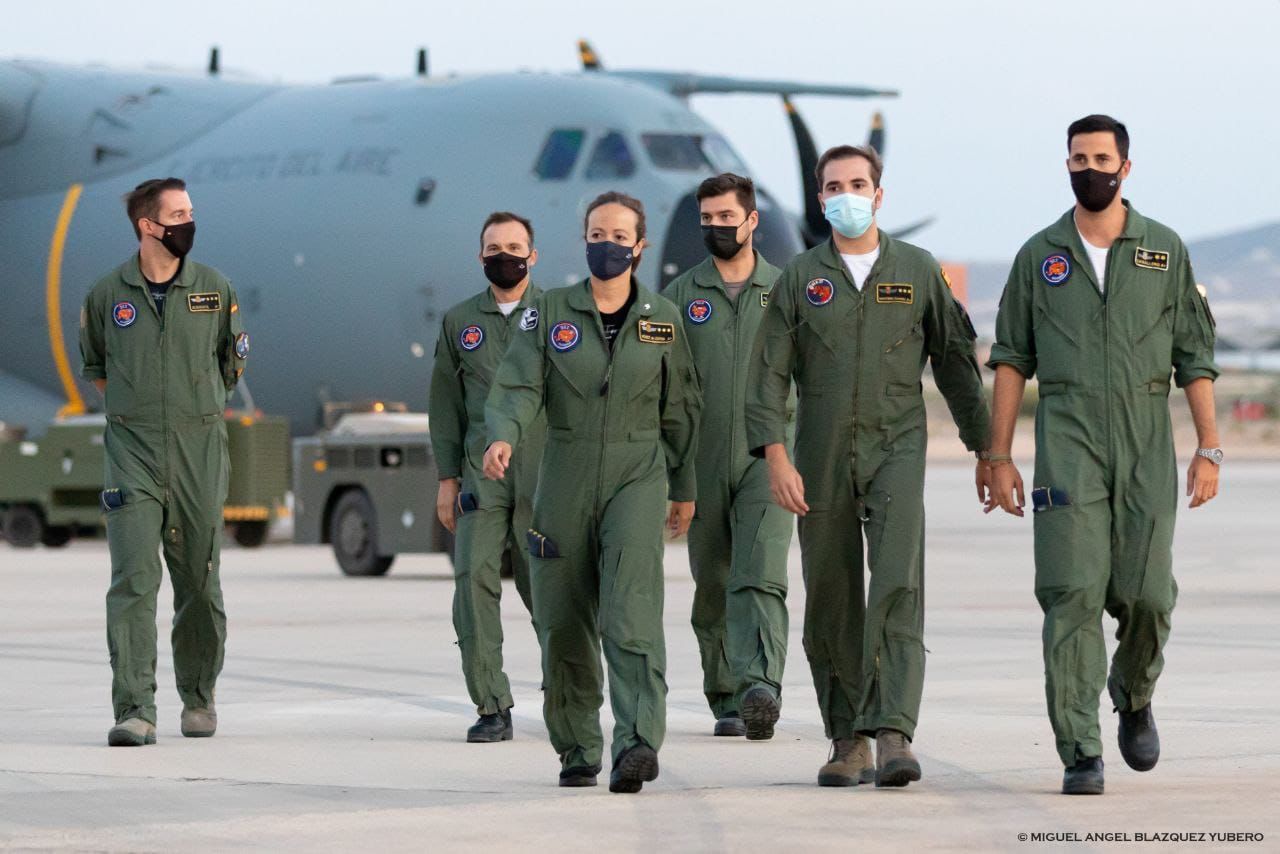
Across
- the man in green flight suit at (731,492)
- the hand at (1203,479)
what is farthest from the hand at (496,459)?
the hand at (1203,479)

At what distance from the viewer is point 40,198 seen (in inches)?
1042

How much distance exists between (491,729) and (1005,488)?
7.77 feet

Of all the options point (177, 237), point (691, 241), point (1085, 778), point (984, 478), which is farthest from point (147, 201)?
point (691, 241)

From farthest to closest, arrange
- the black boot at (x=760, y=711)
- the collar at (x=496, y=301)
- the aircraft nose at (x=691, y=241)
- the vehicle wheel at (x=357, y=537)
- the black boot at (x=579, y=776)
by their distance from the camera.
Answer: the aircraft nose at (x=691, y=241) → the vehicle wheel at (x=357, y=537) → the collar at (x=496, y=301) → the black boot at (x=760, y=711) → the black boot at (x=579, y=776)

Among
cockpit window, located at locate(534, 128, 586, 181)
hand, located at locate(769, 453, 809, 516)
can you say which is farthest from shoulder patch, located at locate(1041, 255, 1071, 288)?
cockpit window, located at locate(534, 128, 586, 181)

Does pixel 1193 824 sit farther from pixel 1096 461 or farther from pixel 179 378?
pixel 179 378

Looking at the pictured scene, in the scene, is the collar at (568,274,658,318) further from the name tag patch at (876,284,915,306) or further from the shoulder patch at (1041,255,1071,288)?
the shoulder patch at (1041,255,1071,288)

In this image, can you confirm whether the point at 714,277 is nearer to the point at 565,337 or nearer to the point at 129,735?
the point at 565,337

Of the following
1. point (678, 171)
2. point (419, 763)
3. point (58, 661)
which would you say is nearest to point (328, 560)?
point (678, 171)

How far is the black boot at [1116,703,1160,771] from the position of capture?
764cm

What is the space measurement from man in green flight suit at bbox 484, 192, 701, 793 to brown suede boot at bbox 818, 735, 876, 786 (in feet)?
1.79

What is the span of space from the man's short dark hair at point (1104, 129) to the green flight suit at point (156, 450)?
323cm

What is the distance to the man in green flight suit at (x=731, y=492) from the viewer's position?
362 inches

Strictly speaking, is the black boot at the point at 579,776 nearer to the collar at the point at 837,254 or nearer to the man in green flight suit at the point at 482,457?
the man in green flight suit at the point at 482,457
